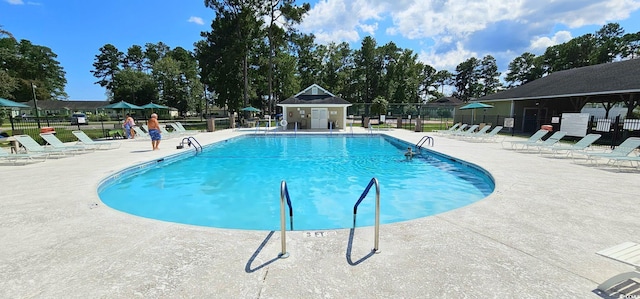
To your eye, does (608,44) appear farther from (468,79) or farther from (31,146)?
(31,146)

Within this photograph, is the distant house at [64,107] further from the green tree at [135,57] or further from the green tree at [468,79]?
the green tree at [468,79]

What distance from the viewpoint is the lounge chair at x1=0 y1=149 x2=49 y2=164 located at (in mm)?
8415

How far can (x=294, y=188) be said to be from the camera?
800cm

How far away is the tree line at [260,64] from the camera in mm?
29281

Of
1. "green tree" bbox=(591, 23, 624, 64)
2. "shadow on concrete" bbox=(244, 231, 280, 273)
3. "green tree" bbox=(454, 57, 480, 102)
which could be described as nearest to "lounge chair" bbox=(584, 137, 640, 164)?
"shadow on concrete" bbox=(244, 231, 280, 273)

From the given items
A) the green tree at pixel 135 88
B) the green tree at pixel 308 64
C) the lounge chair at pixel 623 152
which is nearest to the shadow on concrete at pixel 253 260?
the lounge chair at pixel 623 152

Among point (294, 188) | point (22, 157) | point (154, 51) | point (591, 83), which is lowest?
point (294, 188)

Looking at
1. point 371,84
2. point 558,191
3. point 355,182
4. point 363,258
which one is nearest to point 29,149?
point 355,182

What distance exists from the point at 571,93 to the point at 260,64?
95.3 ft

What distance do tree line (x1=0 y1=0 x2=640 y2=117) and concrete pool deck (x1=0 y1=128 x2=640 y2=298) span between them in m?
25.6

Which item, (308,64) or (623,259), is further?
(308,64)

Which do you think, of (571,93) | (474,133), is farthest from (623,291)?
(571,93)

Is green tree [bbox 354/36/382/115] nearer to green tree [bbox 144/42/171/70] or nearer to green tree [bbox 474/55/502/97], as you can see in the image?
green tree [bbox 474/55/502/97]

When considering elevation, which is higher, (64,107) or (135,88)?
(135,88)
